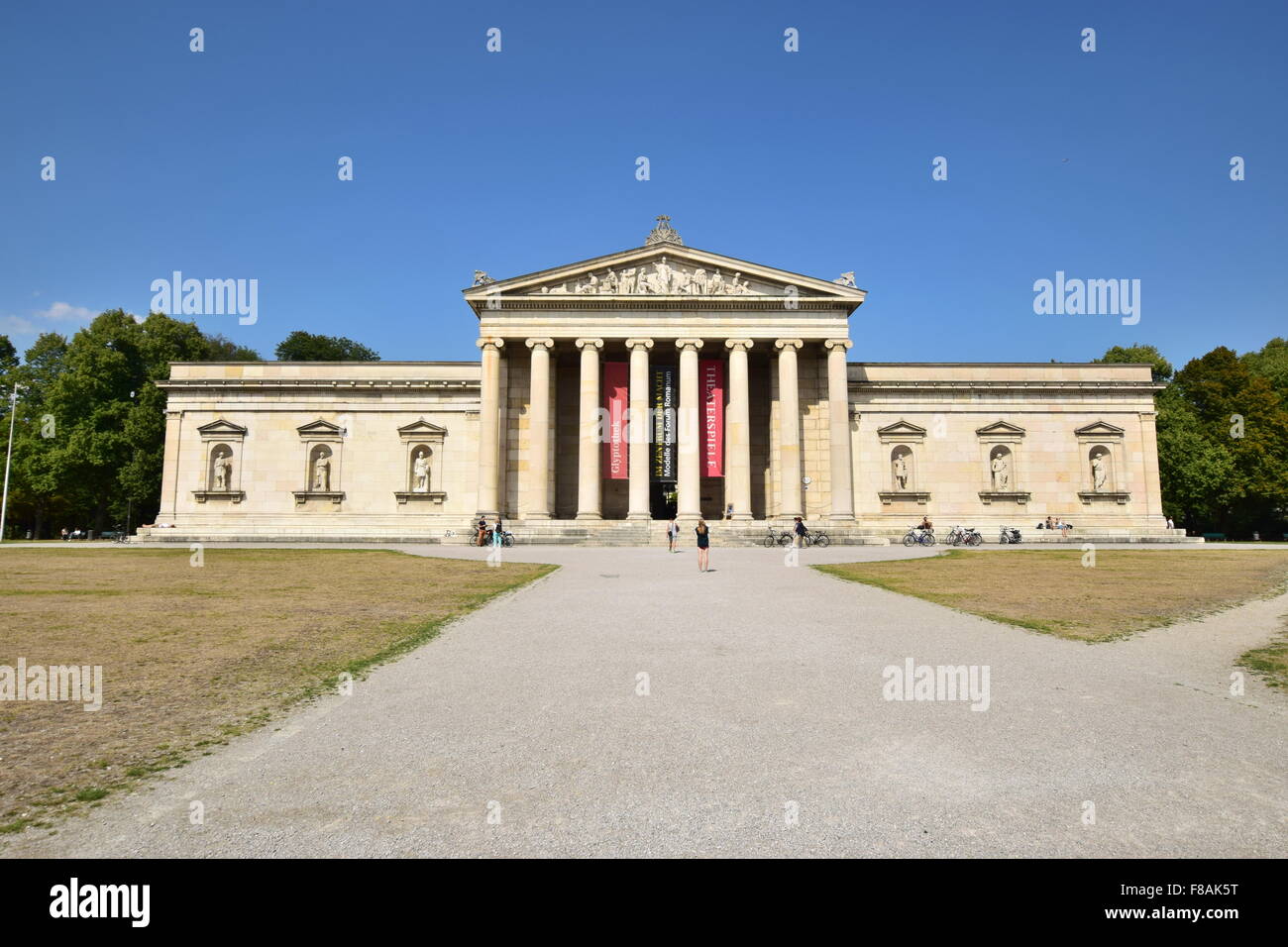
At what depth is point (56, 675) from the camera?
7379mm

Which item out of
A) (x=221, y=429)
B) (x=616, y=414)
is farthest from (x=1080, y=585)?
(x=221, y=429)

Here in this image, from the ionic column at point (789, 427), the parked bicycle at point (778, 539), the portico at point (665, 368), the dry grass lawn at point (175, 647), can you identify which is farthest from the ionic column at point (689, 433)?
the dry grass lawn at point (175, 647)

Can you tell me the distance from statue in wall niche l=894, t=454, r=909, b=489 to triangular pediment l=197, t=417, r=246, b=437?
45.9m

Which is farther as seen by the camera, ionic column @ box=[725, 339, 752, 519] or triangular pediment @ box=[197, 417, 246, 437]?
triangular pediment @ box=[197, 417, 246, 437]

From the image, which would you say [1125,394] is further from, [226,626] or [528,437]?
[226,626]

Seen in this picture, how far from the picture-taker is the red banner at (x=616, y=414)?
4269 centimetres

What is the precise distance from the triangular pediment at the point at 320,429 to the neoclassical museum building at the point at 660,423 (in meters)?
0.14

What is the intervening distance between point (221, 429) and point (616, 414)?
92.4ft

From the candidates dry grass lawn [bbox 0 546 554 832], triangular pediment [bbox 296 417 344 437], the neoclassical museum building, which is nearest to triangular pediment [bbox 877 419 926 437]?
the neoclassical museum building

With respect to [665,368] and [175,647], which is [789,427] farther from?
[175,647]

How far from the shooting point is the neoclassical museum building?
1687 inches

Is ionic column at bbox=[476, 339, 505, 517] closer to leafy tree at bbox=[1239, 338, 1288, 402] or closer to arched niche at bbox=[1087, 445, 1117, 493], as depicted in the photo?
arched niche at bbox=[1087, 445, 1117, 493]

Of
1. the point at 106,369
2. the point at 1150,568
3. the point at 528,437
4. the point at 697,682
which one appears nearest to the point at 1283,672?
the point at 697,682
